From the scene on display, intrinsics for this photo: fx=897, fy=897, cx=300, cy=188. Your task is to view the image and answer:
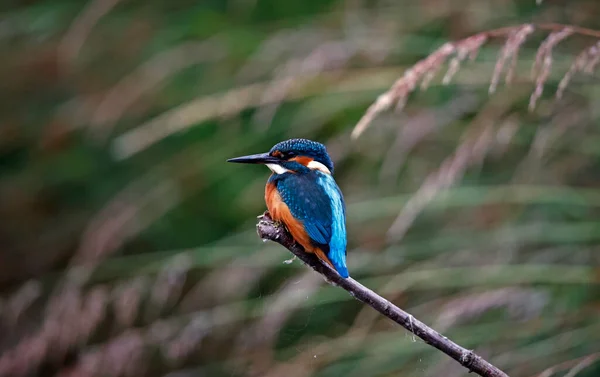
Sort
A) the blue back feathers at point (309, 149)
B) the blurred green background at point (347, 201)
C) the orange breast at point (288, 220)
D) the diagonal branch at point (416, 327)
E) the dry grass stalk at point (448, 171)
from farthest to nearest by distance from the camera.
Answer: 1. the blurred green background at point (347, 201)
2. the dry grass stalk at point (448, 171)
3. the blue back feathers at point (309, 149)
4. the orange breast at point (288, 220)
5. the diagonal branch at point (416, 327)

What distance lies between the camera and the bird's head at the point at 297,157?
1321 millimetres

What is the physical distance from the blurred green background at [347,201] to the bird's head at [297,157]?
0.40m

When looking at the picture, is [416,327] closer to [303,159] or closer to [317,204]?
[317,204]

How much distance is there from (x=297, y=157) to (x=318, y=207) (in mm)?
111

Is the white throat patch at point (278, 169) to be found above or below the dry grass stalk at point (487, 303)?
above

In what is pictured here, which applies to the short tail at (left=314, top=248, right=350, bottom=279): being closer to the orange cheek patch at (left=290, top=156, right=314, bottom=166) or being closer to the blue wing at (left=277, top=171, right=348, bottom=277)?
the blue wing at (left=277, top=171, right=348, bottom=277)

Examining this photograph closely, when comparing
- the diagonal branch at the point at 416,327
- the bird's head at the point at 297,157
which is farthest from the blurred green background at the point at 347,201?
the diagonal branch at the point at 416,327

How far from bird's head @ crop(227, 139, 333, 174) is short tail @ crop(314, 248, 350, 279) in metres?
0.18

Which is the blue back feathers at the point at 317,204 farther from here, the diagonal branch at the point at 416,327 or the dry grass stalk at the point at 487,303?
the dry grass stalk at the point at 487,303

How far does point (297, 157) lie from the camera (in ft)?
4.37

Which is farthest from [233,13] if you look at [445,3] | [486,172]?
[486,172]

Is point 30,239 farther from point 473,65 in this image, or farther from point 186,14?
point 473,65

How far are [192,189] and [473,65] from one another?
2.51ft

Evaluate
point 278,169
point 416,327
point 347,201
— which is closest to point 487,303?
point 347,201
